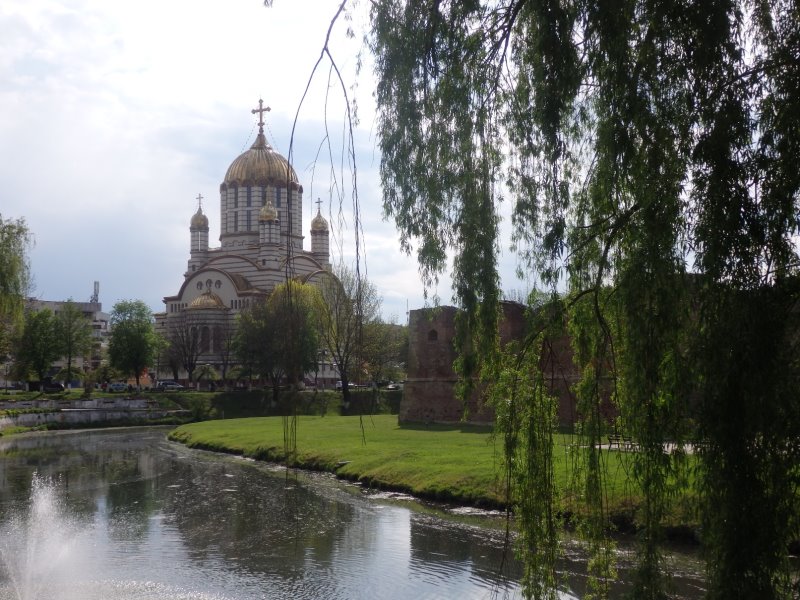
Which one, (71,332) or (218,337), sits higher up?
(71,332)

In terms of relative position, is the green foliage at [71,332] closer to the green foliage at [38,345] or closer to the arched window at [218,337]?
the green foliage at [38,345]

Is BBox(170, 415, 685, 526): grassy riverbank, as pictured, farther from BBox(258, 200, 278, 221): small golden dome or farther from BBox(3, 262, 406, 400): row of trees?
BBox(258, 200, 278, 221): small golden dome

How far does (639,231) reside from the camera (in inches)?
194

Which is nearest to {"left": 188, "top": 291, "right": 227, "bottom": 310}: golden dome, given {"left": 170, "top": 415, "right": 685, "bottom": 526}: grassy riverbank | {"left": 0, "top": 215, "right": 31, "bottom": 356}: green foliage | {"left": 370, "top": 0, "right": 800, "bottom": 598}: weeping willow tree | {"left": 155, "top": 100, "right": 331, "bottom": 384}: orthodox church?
{"left": 155, "top": 100, "right": 331, "bottom": 384}: orthodox church

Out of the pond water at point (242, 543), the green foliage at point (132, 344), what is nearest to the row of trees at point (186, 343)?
the green foliage at point (132, 344)

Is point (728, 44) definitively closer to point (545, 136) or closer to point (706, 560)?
point (545, 136)

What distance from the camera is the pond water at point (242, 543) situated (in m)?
10.0

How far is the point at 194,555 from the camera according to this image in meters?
11.9

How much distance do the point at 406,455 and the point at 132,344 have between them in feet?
120

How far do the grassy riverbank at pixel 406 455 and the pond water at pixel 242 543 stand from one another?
661 mm

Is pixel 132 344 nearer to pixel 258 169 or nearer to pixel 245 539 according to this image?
pixel 258 169

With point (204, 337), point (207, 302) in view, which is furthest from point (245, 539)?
point (207, 302)

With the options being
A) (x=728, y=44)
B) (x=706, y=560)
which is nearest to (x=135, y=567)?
(x=706, y=560)

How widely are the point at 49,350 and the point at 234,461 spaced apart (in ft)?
103
